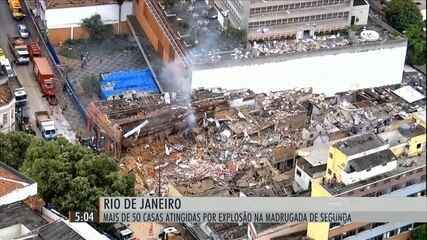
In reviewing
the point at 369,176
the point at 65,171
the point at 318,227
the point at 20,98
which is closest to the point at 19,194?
the point at 65,171

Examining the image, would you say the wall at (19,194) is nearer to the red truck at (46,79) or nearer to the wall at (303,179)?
the wall at (303,179)

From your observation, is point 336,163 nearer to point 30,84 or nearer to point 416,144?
point 416,144

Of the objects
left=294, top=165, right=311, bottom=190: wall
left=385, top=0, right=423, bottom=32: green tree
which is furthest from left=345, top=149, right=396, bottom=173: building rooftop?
left=385, top=0, right=423, bottom=32: green tree

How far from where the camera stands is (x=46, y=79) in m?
35.8

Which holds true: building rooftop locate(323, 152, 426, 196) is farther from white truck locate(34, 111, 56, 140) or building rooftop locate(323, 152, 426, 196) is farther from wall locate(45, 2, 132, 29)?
wall locate(45, 2, 132, 29)

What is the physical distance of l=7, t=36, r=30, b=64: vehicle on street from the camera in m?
37.2

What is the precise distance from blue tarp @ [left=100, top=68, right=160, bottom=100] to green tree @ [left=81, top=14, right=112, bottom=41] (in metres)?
2.78

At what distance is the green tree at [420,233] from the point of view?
2880cm

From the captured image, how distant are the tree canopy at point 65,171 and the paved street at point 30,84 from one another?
13.9 feet

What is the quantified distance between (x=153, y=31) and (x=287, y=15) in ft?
17.5

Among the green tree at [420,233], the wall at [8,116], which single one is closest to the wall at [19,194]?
the wall at [8,116]

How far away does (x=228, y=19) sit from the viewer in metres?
36.8

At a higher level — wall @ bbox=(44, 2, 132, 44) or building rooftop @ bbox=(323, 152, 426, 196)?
wall @ bbox=(44, 2, 132, 44)

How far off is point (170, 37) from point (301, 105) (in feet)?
18.2
